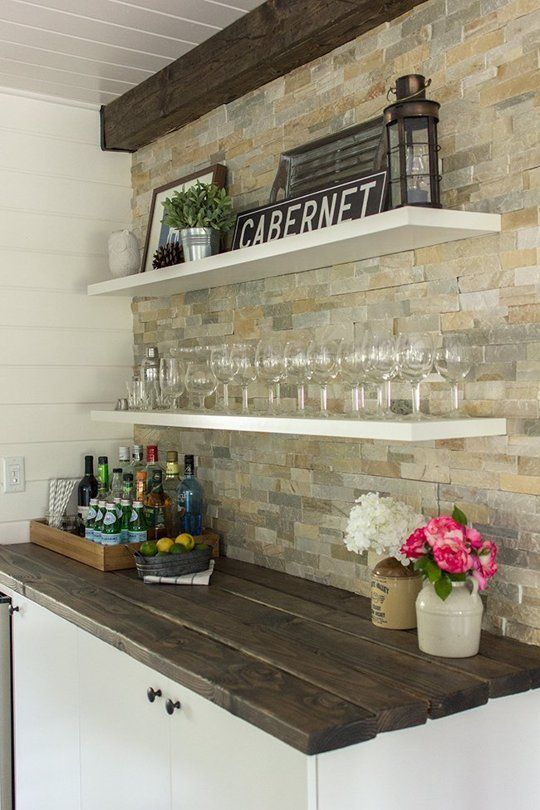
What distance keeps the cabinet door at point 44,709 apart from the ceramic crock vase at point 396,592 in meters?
0.86

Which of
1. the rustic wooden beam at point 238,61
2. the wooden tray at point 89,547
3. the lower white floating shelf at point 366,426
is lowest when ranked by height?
the wooden tray at point 89,547

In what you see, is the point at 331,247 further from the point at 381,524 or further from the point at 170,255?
the point at 170,255

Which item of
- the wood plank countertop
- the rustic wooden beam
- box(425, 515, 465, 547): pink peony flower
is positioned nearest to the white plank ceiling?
the rustic wooden beam

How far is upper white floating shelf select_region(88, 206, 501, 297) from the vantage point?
5.98 feet

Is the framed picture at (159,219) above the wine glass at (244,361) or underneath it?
above

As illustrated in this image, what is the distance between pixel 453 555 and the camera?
5.66 feet

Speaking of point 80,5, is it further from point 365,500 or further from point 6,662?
point 6,662

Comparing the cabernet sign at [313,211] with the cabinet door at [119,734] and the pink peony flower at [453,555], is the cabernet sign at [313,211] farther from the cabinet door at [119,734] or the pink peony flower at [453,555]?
the cabinet door at [119,734]

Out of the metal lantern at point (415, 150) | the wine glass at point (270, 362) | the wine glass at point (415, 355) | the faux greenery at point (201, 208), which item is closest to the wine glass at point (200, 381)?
the wine glass at point (270, 362)

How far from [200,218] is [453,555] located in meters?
1.37

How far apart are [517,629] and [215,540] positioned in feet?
4.02

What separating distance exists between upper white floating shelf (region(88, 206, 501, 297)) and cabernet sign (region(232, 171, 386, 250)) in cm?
9

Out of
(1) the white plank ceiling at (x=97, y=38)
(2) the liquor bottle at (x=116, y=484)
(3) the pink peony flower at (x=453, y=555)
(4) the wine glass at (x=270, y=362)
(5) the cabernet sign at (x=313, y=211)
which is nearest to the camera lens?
(3) the pink peony flower at (x=453, y=555)

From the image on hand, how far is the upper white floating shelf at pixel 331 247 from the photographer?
5.98 ft
